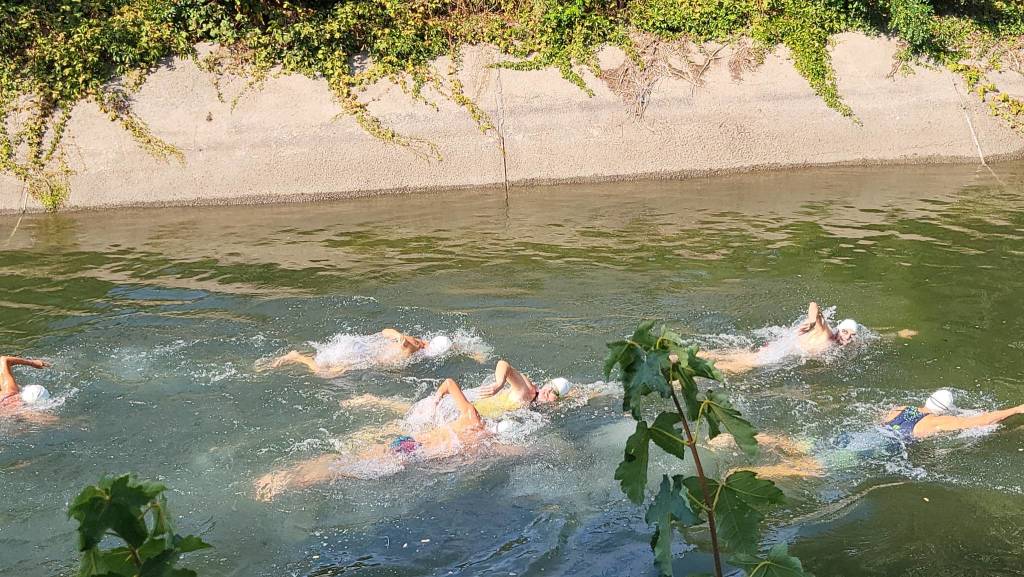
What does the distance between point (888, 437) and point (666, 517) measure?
6.94m

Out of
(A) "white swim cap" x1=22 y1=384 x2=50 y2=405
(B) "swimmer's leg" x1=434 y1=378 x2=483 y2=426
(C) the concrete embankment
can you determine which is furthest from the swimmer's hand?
(C) the concrete embankment

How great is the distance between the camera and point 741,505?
10.4ft

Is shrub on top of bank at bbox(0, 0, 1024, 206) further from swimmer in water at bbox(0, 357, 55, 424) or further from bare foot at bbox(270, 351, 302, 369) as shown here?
Answer: swimmer in water at bbox(0, 357, 55, 424)

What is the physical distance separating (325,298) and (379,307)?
915 millimetres

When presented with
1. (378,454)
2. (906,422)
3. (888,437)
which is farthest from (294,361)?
(906,422)

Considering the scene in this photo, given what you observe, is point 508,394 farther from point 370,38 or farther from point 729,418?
point 370,38

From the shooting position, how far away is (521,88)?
789 inches

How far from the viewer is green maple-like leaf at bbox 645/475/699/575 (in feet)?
10.2

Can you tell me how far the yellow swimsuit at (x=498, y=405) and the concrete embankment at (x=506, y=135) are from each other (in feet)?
31.8

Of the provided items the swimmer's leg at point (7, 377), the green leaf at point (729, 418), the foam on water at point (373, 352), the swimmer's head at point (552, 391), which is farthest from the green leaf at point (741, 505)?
the swimmer's leg at point (7, 377)

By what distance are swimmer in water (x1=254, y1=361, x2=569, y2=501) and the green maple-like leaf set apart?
6.18 meters

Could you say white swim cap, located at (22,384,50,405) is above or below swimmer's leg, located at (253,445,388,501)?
above

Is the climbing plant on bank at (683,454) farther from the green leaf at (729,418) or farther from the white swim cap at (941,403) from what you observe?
the white swim cap at (941,403)

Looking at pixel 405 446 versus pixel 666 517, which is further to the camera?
pixel 405 446
